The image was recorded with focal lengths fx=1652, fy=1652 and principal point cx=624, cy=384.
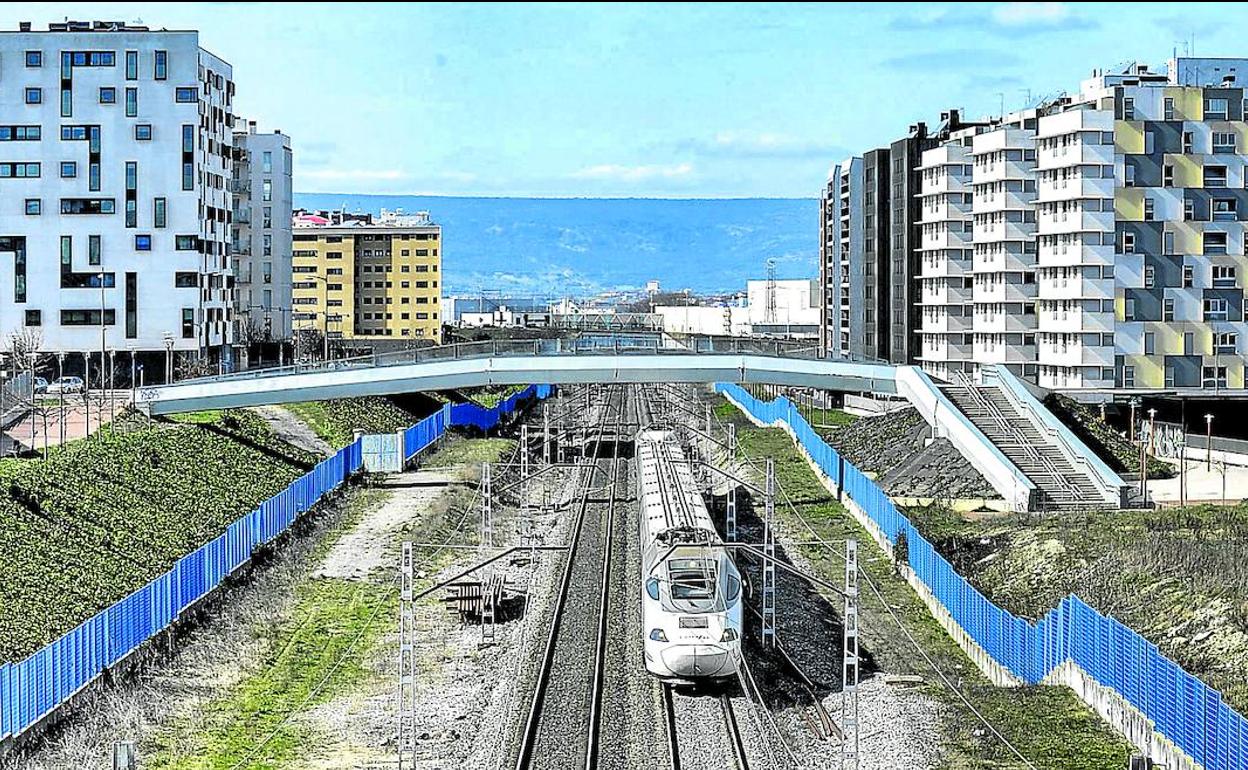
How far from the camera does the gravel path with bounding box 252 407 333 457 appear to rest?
66250mm

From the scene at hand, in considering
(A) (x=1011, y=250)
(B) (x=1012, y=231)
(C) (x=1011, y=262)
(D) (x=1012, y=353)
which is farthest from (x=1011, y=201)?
(D) (x=1012, y=353)

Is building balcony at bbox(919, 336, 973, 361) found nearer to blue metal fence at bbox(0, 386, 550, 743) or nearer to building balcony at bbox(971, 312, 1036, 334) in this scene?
building balcony at bbox(971, 312, 1036, 334)

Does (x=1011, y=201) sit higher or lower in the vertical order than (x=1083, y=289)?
higher

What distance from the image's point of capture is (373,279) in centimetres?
14775

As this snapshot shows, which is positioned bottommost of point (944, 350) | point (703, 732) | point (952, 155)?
point (703, 732)

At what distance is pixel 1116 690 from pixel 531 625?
1499 centimetres

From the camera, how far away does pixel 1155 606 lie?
32.5 meters

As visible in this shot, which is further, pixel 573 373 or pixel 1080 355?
pixel 1080 355

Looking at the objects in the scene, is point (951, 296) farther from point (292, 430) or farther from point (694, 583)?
point (694, 583)

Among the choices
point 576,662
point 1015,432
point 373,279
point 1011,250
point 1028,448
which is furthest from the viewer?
point 373,279

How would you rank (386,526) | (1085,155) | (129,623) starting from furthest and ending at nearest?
(1085,155) → (386,526) → (129,623)

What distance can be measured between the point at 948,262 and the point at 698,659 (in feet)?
177

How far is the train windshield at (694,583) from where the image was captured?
29.6 m

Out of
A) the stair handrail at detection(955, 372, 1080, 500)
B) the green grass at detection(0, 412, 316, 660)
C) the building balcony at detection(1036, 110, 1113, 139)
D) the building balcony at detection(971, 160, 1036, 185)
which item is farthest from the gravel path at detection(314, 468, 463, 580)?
the building balcony at detection(1036, 110, 1113, 139)
